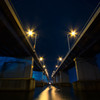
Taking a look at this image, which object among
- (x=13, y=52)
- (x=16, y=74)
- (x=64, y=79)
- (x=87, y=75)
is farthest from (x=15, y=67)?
(x=64, y=79)

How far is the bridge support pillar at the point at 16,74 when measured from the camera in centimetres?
1202

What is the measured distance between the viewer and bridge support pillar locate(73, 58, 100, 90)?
1289 cm

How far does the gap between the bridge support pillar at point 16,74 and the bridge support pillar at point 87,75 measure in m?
9.72

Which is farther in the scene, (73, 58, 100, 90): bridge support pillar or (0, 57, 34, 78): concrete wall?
(0, 57, 34, 78): concrete wall

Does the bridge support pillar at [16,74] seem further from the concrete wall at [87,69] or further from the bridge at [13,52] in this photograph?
the concrete wall at [87,69]

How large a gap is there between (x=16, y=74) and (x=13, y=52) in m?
4.60

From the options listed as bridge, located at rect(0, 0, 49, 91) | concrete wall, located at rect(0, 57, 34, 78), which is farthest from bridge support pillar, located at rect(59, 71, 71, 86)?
concrete wall, located at rect(0, 57, 34, 78)

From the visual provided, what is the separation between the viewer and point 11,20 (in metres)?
6.78

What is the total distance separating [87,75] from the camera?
1424 centimetres

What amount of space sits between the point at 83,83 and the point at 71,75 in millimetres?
40014

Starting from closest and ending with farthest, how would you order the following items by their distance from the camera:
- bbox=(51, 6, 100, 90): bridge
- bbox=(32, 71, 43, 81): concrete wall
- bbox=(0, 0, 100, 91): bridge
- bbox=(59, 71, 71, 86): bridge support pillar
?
bbox=(0, 0, 100, 91): bridge < bbox=(51, 6, 100, 90): bridge < bbox=(59, 71, 71, 86): bridge support pillar < bbox=(32, 71, 43, 81): concrete wall

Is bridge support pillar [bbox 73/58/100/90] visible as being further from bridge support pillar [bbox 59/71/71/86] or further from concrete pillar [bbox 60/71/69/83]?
concrete pillar [bbox 60/71/69/83]

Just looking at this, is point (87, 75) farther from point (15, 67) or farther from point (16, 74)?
point (15, 67)

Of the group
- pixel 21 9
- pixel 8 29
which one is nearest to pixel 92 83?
pixel 8 29
